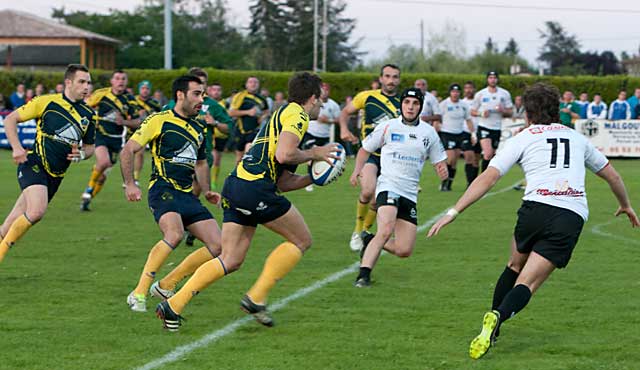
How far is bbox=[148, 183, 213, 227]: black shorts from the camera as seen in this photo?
8414 millimetres

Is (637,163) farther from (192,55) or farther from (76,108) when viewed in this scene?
(192,55)

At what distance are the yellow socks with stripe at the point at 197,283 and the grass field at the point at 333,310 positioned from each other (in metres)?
0.22

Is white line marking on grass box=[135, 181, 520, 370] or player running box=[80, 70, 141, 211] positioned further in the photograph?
player running box=[80, 70, 141, 211]

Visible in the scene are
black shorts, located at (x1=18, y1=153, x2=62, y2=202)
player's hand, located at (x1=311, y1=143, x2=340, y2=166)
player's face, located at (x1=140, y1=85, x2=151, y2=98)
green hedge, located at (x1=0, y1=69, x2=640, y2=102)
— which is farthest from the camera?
green hedge, located at (x1=0, y1=69, x2=640, y2=102)

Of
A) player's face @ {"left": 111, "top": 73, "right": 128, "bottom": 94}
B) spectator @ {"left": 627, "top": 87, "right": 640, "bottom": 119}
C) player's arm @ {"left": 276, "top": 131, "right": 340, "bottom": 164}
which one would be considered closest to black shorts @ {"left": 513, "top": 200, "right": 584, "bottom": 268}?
player's arm @ {"left": 276, "top": 131, "right": 340, "bottom": 164}

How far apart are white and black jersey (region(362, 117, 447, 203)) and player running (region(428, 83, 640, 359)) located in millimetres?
2963

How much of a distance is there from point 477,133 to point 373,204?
8.88 m

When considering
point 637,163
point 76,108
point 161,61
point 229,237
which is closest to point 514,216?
point 76,108

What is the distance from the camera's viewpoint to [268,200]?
7445mm

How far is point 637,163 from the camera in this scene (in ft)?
91.7

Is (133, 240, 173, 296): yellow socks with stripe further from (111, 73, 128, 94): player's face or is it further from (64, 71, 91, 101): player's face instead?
(111, 73, 128, 94): player's face

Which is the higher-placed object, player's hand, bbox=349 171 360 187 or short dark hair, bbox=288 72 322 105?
short dark hair, bbox=288 72 322 105

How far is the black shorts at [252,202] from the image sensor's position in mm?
7422

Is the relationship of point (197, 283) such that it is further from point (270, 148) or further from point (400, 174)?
point (400, 174)
